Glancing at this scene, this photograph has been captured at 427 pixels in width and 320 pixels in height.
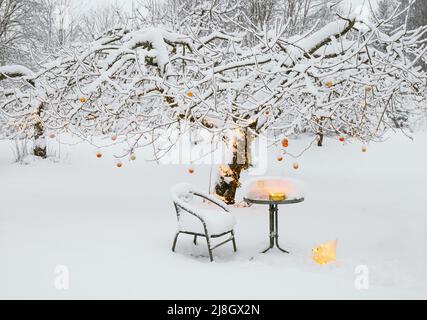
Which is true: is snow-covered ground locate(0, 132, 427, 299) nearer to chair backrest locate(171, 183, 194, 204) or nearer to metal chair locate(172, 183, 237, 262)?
metal chair locate(172, 183, 237, 262)

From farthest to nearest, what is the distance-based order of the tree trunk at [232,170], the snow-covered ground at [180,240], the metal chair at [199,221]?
1. the tree trunk at [232,170]
2. the metal chair at [199,221]
3. the snow-covered ground at [180,240]

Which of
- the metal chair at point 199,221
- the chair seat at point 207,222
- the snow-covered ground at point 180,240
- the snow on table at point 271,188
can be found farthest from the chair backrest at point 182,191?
the snow on table at point 271,188

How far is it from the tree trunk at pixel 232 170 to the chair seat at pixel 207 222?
9.44 feet

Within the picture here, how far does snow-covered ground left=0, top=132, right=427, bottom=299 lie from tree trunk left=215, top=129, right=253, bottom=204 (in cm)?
53

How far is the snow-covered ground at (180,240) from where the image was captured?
14.3 feet

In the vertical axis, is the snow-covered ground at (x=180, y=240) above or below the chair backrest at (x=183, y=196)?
below

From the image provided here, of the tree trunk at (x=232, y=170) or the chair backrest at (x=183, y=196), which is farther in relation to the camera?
the tree trunk at (x=232, y=170)

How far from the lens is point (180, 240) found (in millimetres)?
6301

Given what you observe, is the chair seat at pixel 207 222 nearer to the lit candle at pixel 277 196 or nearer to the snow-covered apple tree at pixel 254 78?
the lit candle at pixel 277 196

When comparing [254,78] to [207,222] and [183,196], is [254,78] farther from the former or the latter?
[207,222]

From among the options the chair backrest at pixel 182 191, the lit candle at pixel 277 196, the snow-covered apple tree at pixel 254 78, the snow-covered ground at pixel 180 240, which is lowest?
the snow-covered ground at pixel 180 240

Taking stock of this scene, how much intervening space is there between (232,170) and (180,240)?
2.68 m
